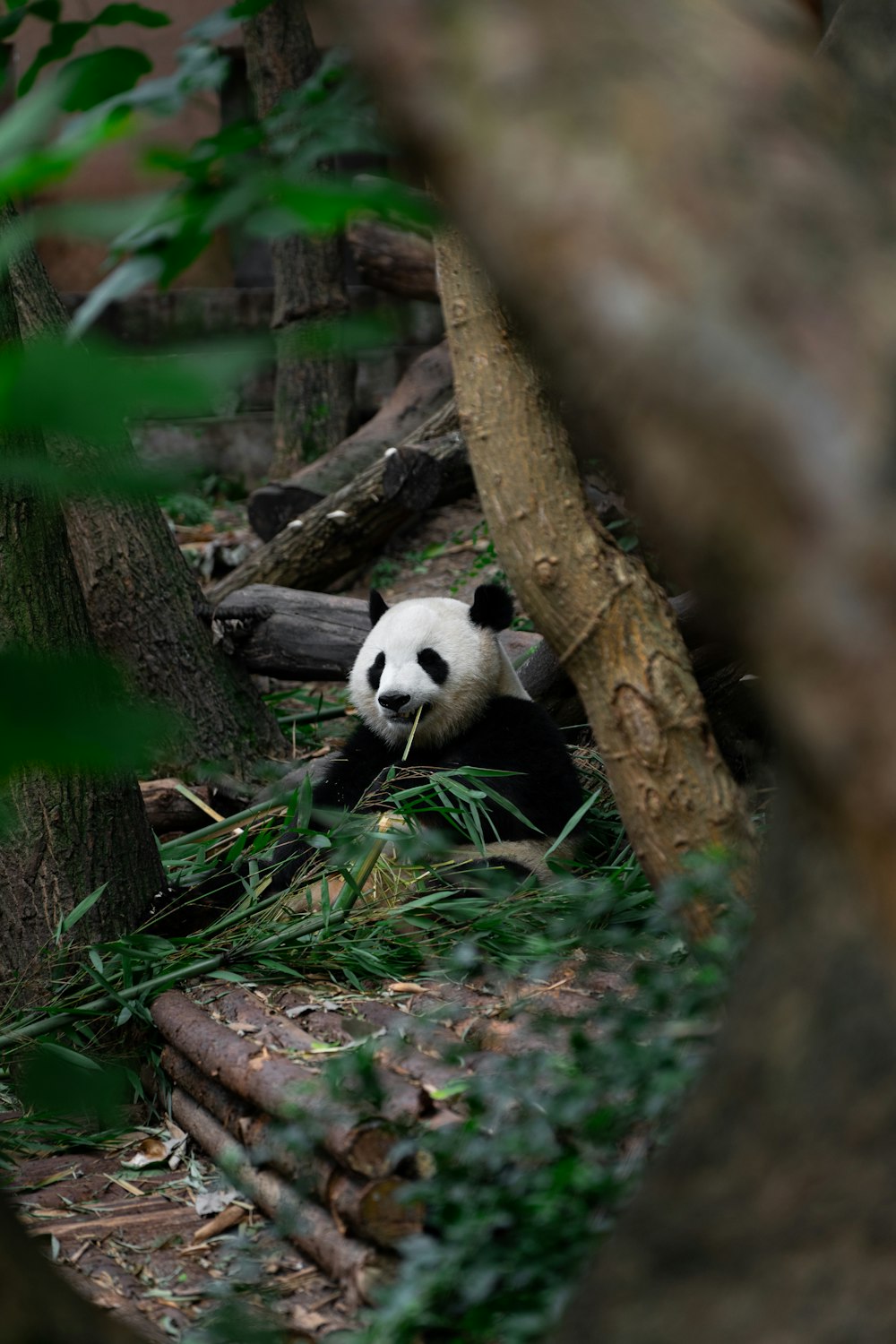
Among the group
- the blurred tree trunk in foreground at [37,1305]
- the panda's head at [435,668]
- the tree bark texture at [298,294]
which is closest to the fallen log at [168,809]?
the panda's head at [435,668]

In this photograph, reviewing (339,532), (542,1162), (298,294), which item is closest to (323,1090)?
(542,1162)

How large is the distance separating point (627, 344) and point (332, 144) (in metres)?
0.27

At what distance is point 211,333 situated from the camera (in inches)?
26.5

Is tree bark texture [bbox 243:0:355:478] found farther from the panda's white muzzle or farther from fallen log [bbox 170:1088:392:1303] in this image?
fallen log [bbox 170:1088:392:1303]

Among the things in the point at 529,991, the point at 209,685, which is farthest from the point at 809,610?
the point at 209,685

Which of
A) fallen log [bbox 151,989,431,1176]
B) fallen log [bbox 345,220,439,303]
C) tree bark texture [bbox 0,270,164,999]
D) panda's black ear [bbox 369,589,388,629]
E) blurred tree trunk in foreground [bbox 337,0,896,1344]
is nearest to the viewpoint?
blurred tree trunk in foreground [bbox 337,0,896,1344]

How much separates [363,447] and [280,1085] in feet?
19.3

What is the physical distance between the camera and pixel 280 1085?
273cm

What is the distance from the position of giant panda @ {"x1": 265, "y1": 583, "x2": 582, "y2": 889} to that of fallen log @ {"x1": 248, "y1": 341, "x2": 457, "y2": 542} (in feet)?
10.3

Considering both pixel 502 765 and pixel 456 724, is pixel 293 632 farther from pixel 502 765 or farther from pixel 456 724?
pixel 502 765

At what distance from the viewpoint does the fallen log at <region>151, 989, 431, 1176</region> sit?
2309 millimetres

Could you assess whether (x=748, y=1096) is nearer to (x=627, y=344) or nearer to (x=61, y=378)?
(x=627, y=344)

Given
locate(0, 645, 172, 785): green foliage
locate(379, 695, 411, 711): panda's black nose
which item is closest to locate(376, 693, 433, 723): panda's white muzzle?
locate(379, 695, 411, 711): panda's black nose

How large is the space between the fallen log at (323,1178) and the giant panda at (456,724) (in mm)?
1128
